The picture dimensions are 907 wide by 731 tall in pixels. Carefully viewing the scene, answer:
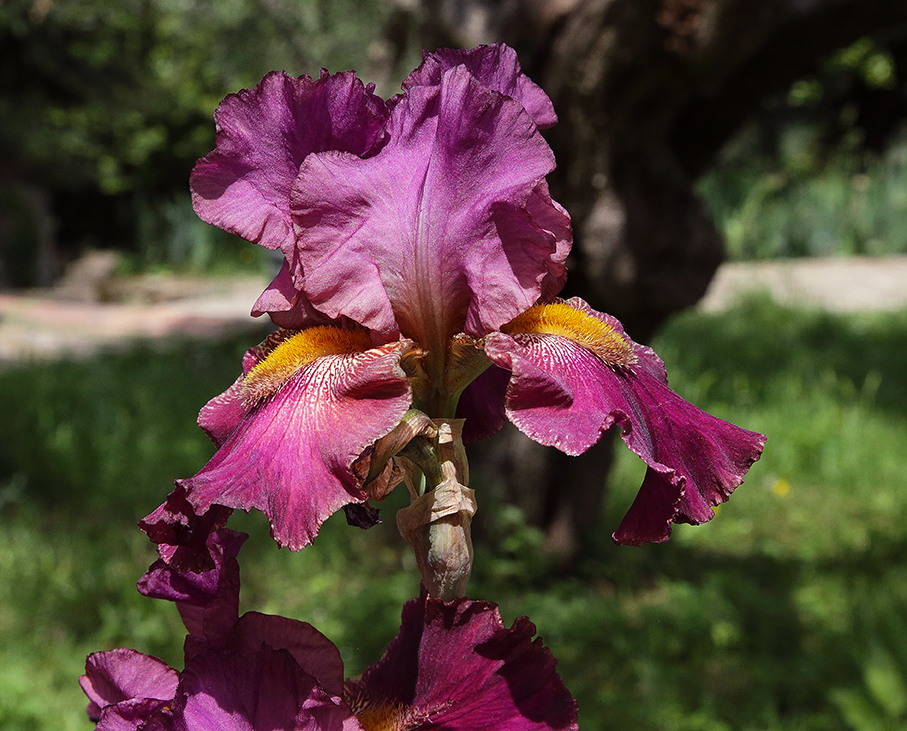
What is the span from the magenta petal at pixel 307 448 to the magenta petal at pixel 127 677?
Result: 0.24 meters

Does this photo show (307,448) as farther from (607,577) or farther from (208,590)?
(607,577)

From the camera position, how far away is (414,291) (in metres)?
0.77

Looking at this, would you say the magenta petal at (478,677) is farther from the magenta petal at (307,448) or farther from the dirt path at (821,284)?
the dirt path at (821,284)

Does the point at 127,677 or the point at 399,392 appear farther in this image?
the point at 127,677

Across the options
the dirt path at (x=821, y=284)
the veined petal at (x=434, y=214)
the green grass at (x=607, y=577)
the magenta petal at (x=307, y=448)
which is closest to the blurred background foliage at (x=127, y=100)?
the dirt path at (x=821, y=284)

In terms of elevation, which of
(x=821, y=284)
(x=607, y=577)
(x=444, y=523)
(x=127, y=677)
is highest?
(x=444, y=523)

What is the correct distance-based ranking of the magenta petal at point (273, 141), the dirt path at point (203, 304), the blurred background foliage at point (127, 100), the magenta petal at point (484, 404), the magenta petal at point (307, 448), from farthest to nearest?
the blurred background foliage at point (127, 100) < the dirt path at point (203, 304) < the magenta petal at point (484, 404) < the magenta petal at point (273, 141) < the magenta petal at point (307, 448)

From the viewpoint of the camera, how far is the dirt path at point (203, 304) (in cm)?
716

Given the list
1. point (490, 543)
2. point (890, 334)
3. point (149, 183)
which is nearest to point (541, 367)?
point (490, 543)

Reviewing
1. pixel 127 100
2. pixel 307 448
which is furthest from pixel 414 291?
pixel 127 100

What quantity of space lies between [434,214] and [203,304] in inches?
352

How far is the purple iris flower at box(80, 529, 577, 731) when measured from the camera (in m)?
0.71

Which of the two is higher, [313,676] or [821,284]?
[313,676]

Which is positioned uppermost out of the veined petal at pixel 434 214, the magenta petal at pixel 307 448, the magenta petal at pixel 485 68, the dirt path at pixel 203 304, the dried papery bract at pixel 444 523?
the magenta petal at pixel 485 68
